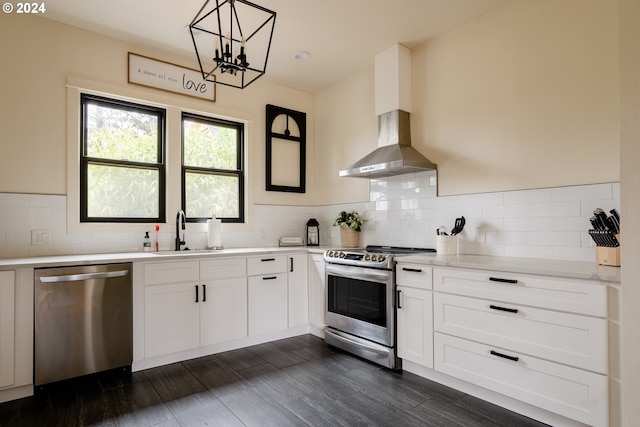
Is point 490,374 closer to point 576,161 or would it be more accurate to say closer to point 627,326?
point 627,326

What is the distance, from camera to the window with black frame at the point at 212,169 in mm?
3846

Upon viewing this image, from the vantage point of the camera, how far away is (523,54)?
278cm

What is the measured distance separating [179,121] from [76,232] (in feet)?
4.62

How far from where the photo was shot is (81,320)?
2.63 metres

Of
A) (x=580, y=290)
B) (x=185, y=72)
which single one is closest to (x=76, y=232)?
(x=185, y=72)

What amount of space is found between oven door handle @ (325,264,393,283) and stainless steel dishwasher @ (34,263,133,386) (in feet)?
5.66

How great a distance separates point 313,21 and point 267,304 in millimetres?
2612

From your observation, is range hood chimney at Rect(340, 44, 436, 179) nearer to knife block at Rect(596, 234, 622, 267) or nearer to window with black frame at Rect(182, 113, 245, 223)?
window with black frame at Rect(182, 113, 245, 223)

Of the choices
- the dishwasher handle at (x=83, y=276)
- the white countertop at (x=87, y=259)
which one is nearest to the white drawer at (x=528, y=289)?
the white countertop at (x=87, y=259)

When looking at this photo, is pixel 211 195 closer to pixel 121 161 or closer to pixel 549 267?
pixel 121 161

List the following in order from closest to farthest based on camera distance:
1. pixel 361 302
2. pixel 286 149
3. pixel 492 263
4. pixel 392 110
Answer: pixel 492 263
pixel 361 302
pixel 392 110
pixel 286 149

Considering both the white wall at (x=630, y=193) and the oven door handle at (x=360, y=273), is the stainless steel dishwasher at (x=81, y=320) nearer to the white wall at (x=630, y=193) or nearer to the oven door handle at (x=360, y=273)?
the oven door handle at (x=360, y=273)

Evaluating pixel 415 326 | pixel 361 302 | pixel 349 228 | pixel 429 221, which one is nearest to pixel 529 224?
pixel 429 221

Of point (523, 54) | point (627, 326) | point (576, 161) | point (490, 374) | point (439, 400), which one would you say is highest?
point (523, 54)
